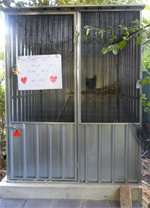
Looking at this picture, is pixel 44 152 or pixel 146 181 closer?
pixel 44 152

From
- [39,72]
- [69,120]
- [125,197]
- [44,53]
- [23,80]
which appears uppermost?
[44,53]

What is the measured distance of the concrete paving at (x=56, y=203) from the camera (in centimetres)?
258

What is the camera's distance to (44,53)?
2756mm

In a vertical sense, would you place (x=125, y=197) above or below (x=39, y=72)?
below

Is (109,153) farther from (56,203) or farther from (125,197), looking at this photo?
(56,203)

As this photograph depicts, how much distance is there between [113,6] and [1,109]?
295 centimetres

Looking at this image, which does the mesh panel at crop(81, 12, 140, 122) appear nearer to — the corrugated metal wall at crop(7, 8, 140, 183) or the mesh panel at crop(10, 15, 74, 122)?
the corrugated metal wall at crop(7, 8, 140, 183)

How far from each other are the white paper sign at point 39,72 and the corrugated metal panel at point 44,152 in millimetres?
641

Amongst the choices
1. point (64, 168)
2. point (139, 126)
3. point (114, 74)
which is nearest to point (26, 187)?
point (64, 168)

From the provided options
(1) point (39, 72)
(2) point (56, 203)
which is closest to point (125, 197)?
(2) point (56, 203)

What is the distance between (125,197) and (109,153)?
66cm

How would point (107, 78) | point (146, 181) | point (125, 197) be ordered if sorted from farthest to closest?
point (146, 181)
point (107, 78)
point (125, 197)

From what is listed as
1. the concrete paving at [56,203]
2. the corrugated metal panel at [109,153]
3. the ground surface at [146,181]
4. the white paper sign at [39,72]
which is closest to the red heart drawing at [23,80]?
the white paper sign at [39,72]

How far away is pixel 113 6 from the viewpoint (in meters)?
2.57
